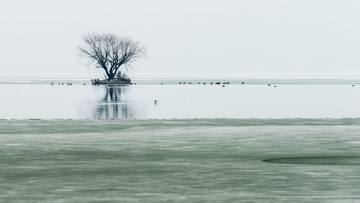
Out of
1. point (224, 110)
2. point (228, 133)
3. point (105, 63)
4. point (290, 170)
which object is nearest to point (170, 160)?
point (290, 170)

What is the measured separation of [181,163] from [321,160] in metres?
2.85

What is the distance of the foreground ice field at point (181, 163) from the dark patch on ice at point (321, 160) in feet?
0.06

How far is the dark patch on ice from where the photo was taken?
15.2 meters

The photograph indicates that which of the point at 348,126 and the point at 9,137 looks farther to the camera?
the point at 348,126

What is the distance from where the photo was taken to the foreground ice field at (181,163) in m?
11.5

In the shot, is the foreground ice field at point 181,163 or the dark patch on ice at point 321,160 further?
the dark patch on ice at point 321,160

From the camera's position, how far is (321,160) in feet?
51.5

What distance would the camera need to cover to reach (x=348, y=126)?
82.4 feet

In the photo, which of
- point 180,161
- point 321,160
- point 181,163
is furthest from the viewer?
point 321,160

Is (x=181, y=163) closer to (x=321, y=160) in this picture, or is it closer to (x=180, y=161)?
(x=180, y=161)

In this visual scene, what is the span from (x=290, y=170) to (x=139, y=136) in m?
8.06

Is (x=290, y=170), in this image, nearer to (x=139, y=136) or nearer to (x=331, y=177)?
(x=331, y=177)

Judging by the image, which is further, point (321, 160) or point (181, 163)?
point (321, 160)

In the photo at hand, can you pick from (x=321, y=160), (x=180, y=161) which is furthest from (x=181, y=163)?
(x=321, y=160)
